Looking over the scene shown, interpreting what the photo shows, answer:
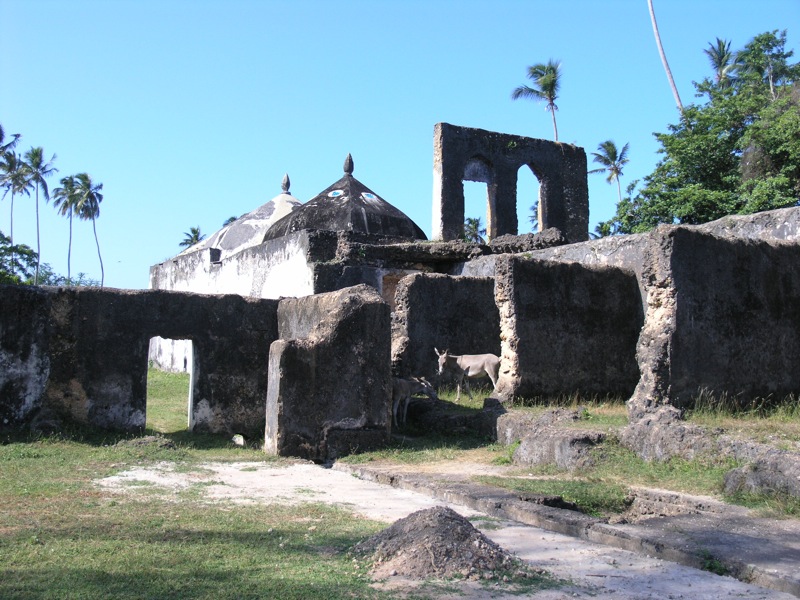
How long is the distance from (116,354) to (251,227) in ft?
44.7

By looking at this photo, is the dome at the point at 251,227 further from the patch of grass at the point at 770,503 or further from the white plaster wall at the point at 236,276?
the patch of grass at the point at 770,503

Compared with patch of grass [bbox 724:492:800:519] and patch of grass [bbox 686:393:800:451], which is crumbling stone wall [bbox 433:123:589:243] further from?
patch of grass [bbox 724:492:800:519]

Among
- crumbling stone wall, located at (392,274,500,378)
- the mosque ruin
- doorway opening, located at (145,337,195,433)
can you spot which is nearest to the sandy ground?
the mosque ruin

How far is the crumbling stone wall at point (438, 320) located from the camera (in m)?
13.1

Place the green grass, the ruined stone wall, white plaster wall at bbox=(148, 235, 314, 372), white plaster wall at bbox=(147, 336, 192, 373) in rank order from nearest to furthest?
the green grass < the ruined stone wall < white plaster wall at bbox=(148, 235, 314, 372) < white plaster wall at bbox=(147, 336, 192, 373)

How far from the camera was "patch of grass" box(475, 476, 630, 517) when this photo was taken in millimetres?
6980

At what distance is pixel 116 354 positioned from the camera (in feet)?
36.7

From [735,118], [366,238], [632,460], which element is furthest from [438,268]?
[735,118]

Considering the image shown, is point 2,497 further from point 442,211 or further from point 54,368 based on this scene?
point 442,211

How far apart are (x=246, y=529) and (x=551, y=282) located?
7.20 meters

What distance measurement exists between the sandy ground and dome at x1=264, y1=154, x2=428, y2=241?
10.9 m

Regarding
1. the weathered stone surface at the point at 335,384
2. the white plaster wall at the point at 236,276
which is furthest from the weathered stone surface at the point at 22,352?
the white plaster wall at the point at 236,276

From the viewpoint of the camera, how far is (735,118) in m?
23.1

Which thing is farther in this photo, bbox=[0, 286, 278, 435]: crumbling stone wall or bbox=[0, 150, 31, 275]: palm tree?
bbox=[0, 150, 31, 275]: palm tree
